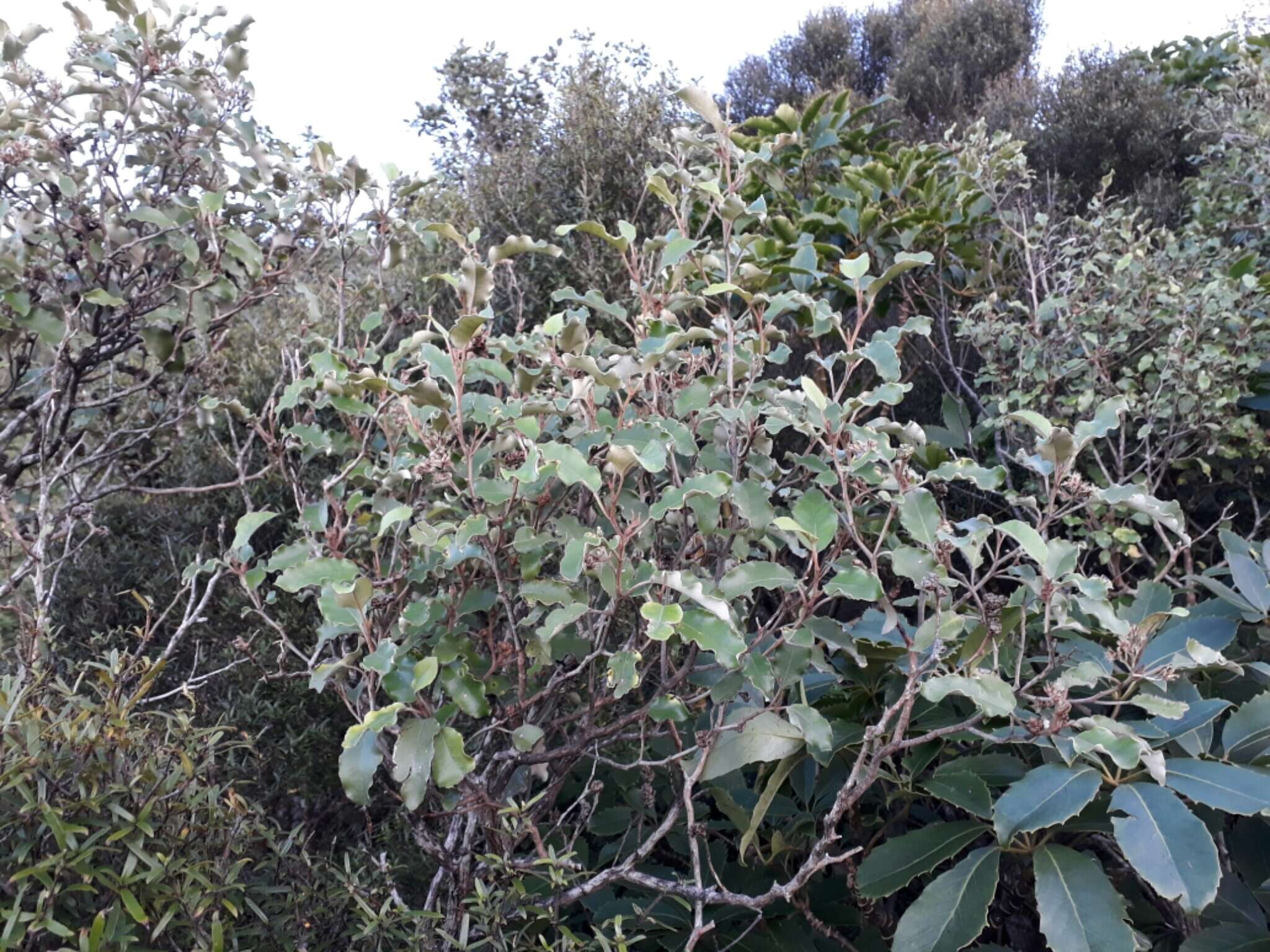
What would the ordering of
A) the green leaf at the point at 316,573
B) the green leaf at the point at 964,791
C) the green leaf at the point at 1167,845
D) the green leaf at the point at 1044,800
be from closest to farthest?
the green leaf at the point at 1167,845 → the green leaf at the point at 1044,800 → the green leaf at the point at 316,573 → the green leaf at the point at 964,791

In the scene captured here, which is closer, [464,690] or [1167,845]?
[1167,845]

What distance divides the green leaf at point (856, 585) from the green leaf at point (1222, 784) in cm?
58

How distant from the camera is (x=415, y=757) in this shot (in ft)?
5.33

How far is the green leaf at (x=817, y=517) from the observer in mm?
1633

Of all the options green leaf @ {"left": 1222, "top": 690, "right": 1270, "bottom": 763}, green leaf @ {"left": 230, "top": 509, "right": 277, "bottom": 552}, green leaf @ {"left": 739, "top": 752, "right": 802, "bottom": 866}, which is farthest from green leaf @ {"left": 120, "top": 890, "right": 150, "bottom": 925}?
green leaf @ {"left": 1222, "top": 690, "right": 1270, "bottom": 763}

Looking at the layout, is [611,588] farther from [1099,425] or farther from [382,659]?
Result: [1099,425]

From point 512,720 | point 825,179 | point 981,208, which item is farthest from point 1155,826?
point 825,179

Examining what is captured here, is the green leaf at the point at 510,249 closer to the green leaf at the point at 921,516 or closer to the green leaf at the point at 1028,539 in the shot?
the green leaf at the point at 921,516

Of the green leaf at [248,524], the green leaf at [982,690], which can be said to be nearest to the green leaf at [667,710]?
the green leaf at [982,690]

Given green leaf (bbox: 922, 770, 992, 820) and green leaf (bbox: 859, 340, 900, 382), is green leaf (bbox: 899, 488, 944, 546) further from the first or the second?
green leaf (bbox: 922, 770, 992, 820)

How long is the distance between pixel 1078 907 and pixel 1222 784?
0.32 m

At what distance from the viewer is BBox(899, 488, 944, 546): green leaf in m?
1.70

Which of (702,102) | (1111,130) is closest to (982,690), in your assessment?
(702,102)

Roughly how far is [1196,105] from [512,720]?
21.0 feet
